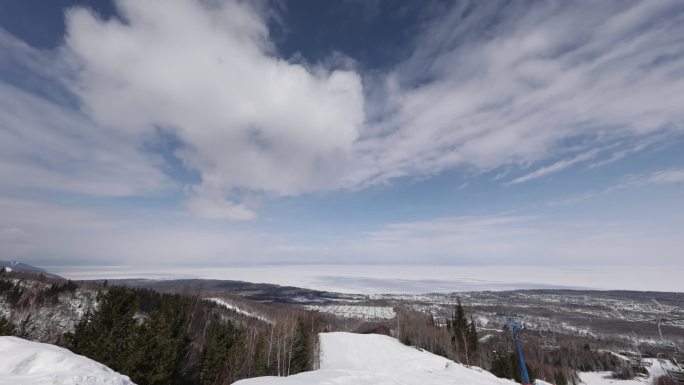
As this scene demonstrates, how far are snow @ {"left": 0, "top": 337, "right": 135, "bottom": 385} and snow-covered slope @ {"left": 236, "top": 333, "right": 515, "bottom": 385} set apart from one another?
8.96 meters

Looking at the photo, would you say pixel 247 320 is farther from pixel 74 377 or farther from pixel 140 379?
pixel 74 377

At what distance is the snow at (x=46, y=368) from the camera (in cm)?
849

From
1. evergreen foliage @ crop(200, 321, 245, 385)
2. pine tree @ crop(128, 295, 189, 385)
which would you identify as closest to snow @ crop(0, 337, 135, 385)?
pine tree @ crop(128, 295, 189, 385)

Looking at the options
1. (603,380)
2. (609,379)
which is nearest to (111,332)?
(603,380)

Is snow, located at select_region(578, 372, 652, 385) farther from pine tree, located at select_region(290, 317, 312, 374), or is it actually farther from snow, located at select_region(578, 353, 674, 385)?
pine tree, located at select_region(290, 317, 312, 374)

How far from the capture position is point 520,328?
46031 mm

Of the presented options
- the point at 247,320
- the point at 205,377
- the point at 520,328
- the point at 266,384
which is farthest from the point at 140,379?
the point at 247,320

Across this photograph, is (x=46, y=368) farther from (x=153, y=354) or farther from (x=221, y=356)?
(x=221, y=356)

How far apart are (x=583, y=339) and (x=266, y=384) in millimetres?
214477

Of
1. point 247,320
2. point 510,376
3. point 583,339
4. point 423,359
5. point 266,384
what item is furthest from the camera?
point 583,339

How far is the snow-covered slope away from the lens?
746 inches

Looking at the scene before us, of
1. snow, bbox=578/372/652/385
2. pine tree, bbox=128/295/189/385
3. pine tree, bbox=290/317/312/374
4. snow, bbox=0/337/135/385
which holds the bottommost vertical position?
snow, bbox=578/372/652/385

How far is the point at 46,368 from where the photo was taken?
9.34 meters

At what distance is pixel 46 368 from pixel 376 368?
4917 cm
